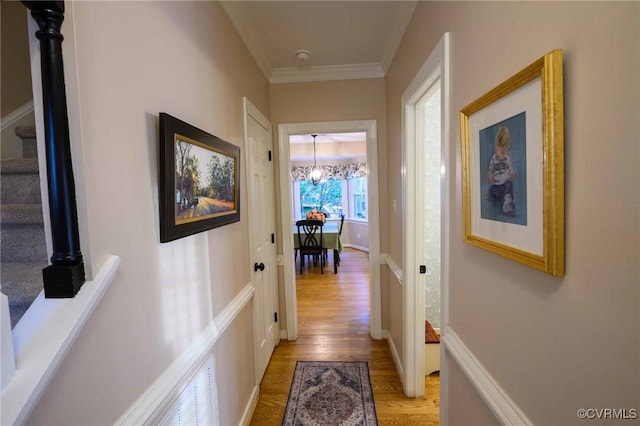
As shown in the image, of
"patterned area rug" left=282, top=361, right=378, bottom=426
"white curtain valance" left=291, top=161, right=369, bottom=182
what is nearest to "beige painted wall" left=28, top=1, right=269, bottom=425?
"patterned area rug" left=282, top=361, right=378, bottom=426

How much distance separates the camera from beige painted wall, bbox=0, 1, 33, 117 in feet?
3.52

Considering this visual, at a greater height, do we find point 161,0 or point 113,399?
point 161,0

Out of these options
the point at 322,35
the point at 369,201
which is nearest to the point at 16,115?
the point at 322,35

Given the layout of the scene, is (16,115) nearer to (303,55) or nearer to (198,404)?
(198,404)

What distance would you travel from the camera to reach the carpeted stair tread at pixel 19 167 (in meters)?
0.87

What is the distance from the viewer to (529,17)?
2.27 feet

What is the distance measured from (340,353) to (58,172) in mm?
2507

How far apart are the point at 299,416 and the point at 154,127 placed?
1.96 metres

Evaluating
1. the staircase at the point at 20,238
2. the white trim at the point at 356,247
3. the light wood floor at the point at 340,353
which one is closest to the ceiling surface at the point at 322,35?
the staircase at the point at 20,238

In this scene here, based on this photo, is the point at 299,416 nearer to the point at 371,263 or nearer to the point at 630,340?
the point at 371,263

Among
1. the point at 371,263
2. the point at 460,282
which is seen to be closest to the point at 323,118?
the point at 371,263

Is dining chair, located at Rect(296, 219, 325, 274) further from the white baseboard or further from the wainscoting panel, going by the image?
the wainscoting panel

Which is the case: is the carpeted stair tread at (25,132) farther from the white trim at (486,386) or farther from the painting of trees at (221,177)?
the white trim at (486,386)

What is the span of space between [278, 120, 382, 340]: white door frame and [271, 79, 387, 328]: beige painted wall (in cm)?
5
